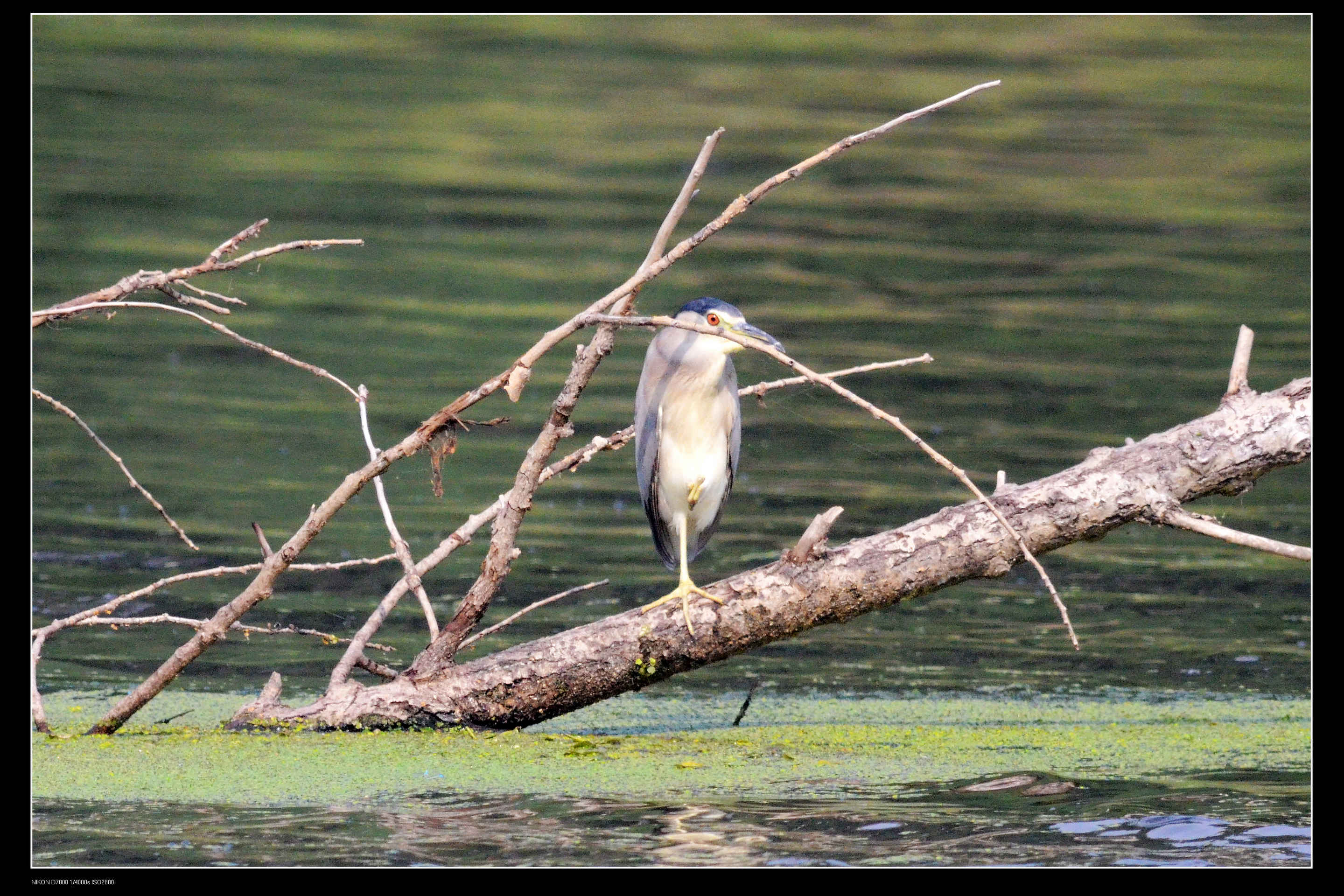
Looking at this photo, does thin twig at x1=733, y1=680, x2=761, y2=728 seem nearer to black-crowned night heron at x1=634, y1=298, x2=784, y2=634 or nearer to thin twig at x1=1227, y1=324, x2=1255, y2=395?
black-crowned night heron at x1=634, y1=298, x2=784, y2=634

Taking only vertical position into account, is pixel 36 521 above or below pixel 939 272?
below

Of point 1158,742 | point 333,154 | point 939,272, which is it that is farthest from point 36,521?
point 333,154


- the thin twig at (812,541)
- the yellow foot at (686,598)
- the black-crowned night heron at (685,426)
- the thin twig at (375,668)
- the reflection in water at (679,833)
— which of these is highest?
the black-crowned night heron at (685,426)

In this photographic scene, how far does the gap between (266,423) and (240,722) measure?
5150 mm

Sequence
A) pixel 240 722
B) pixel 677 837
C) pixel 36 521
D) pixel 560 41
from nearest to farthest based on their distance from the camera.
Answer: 1. pixel 677 837
2. pixel 240 722
3. pixel 36 521
4. pixel 560 41

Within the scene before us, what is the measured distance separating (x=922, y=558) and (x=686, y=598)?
77 cm

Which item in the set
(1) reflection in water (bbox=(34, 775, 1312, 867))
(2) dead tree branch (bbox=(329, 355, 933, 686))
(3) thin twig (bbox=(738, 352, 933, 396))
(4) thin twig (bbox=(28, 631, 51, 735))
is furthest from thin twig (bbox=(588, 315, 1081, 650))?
(4) thin twig (bbox=(28, 631, 51, 735))

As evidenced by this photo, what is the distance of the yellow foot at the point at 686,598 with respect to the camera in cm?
550

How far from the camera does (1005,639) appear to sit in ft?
25.7

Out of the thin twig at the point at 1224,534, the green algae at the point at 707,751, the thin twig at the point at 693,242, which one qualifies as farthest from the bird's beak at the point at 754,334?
the green algae at the point at 707,751

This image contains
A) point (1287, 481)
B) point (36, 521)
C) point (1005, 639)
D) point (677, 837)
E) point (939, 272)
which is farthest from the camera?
point (939, 272)

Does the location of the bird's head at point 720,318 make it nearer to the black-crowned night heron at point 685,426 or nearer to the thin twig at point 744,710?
the black-crowned night heron at point 685,426

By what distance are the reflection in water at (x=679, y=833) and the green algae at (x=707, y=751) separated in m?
0.13

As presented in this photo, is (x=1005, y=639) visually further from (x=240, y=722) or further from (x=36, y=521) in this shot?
(x=36, y=521)
